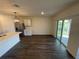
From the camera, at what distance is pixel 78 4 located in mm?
2625

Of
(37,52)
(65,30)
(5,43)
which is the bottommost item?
(37,52)

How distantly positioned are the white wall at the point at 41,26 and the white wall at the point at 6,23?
256cm

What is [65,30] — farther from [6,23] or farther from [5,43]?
[6,23]

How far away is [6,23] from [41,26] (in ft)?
12.2

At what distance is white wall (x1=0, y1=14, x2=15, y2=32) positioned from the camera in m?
5.44

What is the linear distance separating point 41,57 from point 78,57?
4.96 feet

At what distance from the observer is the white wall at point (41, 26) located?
780cm

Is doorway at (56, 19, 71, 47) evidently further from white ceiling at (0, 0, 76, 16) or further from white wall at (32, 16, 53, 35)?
white wall at (32, 16, 53, 35)

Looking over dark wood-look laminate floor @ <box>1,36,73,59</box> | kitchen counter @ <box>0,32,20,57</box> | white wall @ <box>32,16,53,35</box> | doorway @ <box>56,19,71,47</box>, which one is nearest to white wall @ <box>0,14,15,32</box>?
kitchen counter @ <box>0,32,20,57</box>

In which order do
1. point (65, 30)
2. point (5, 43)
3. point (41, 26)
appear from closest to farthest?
point (5, 43) < point (65, 30) < point (41, 26)

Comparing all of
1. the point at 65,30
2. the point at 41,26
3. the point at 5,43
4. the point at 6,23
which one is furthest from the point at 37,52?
the point at 41,26

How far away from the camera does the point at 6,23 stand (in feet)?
18.9

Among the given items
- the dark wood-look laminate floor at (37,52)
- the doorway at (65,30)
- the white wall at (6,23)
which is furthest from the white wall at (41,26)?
the dark wood-look laminate floor at (37,52)

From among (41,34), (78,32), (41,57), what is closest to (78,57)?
(78,32)
